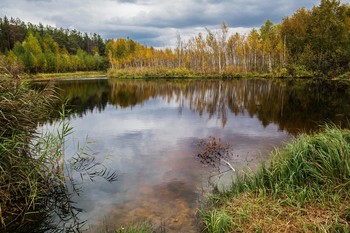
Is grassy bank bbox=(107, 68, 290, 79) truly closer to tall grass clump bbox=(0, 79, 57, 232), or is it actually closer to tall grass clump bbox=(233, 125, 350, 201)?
tall grass clump bbox=(233, 125, 350, 201)

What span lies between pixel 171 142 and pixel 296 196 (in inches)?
321

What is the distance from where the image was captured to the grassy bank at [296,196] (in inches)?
205

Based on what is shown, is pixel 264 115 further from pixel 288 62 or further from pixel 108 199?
pixel 288 62

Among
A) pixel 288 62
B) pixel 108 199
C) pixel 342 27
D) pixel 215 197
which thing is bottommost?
pixel 108 199

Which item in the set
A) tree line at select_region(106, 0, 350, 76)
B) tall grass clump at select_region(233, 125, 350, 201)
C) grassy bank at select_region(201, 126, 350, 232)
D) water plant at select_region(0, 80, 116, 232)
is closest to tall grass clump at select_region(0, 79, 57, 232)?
water plant at select_region(0, 80, 116, 232)

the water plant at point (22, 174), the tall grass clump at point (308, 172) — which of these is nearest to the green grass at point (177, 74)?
the tall grass clump at point (308, 172)

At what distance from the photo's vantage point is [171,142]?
1367 centimetres

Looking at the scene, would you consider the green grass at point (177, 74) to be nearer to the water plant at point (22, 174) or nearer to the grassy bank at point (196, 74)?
the grassy bank at point (196, 74)

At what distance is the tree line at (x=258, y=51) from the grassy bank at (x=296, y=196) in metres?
34.1

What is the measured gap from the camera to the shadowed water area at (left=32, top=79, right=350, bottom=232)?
7.25 m

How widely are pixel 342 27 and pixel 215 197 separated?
5610 centimetres

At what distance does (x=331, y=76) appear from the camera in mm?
50375

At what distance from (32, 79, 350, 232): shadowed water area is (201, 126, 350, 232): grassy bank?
1.06 m

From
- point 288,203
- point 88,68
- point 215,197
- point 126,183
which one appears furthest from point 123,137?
point 88,68
